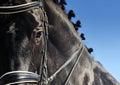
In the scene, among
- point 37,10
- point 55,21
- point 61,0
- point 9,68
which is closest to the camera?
point 9,68

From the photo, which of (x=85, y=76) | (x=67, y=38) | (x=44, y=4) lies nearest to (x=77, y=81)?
(x=85, y=76)

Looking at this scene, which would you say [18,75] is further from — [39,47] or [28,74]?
[39,47]

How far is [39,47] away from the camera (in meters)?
5.81

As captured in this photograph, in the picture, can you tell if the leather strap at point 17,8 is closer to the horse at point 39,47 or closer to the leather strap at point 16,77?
the horse at point 39,47

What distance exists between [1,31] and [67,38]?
1.49 metres

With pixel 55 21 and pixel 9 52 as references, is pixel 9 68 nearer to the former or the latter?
pixel 9 52

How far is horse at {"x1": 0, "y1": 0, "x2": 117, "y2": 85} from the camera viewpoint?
5.46 metres

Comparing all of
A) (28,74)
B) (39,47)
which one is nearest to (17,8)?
(39,47)

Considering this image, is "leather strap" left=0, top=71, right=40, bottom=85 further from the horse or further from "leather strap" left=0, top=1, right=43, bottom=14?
"leather strap" left=0, top=1, right=43, bottom=14

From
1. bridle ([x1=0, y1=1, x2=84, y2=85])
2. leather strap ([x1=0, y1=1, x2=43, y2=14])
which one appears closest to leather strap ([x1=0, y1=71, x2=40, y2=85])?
bridle ([x1=0, y1=1, x2=84, y2=85])

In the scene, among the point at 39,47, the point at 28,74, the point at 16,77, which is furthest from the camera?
the point at 39,47

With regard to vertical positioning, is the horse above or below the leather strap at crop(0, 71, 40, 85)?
above

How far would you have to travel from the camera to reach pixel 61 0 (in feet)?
22.9

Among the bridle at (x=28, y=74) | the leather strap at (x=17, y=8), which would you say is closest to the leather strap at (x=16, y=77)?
the bridle at (x=28, y=74)
